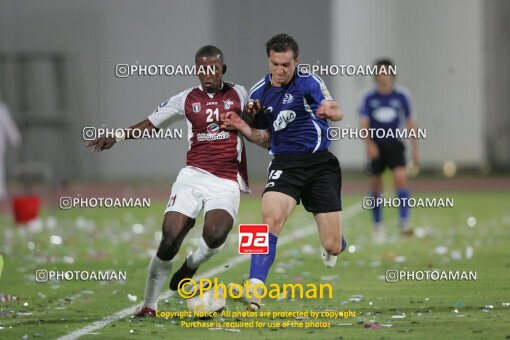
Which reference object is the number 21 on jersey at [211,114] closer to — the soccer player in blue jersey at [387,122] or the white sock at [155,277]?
the white sock at [155,277]

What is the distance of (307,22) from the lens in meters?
29.5

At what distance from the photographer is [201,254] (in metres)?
9.56

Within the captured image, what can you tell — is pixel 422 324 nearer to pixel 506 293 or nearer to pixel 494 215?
pixel 506 293

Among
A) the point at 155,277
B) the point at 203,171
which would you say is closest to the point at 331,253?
the point at 203,171

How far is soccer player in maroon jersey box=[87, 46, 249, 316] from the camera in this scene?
9406 millimetres

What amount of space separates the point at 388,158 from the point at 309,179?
7198 mm

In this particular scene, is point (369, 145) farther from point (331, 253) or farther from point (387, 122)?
point (331, 253)

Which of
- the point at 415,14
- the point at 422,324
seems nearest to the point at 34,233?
the point at 422,324

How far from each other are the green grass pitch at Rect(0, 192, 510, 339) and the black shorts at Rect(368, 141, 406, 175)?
1020 millimetres

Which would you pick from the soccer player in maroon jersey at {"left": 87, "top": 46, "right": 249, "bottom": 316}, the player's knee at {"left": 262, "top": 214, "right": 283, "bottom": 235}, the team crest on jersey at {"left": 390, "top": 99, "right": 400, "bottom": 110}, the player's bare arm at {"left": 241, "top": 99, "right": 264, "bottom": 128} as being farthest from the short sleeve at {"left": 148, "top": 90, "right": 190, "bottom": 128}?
the team crest on jersey at {"left": 390, "top": 99, "right": 400, "bottom": 110}

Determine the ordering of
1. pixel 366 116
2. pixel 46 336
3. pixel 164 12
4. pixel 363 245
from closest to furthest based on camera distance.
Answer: pixel 46 336 < pixel 363 245 < pixel 366 116 < pixel 164 12

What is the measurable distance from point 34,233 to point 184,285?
922 centimetres

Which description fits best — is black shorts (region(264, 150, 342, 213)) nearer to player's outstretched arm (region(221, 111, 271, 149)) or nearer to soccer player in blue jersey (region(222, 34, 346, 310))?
soccer player in blue jersey (region(222, 34, 346, 310))

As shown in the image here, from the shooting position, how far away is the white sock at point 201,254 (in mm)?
9508
